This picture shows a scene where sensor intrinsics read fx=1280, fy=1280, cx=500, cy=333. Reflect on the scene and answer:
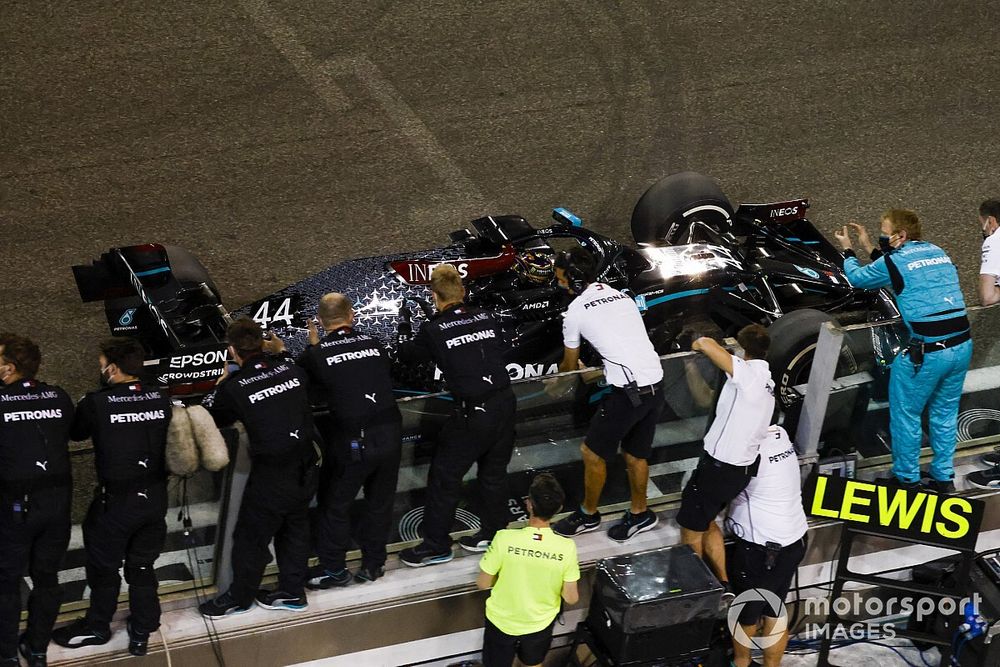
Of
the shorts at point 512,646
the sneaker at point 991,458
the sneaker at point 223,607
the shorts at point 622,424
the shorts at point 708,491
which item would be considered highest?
the shorts at point 622,424

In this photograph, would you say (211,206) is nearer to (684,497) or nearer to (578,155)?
(578,155)

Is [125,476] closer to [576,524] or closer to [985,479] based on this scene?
[576,524]

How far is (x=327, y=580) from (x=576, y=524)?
55.9 inches

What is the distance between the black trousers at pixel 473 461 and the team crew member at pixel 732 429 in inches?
40.4

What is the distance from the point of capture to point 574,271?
22.6 feet

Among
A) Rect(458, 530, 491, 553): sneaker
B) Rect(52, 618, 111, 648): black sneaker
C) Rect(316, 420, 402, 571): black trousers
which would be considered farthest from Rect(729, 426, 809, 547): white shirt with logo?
Rect(52, 618, 111, 648): black sneaker

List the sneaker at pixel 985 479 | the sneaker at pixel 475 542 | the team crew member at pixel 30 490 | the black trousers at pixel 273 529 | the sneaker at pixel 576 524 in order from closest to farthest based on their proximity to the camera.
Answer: the team crew member at pixel 30 490 < the black trousers at pixel 273 529 < the sneaker at pixel 475 542 < the sneaker at pixel 576 524 < the sneaker at pixel 985 479

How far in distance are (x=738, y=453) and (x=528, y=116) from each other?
22.0 ft

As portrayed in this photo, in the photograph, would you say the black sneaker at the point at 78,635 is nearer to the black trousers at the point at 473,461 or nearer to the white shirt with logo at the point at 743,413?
the black trousers at the point at 473,461

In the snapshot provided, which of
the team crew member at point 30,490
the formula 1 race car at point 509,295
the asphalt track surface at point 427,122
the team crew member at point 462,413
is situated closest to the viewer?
the team crew member at point 30,490

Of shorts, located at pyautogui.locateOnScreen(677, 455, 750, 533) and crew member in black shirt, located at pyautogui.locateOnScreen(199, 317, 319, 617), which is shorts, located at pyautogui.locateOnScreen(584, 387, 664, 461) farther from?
crew member in black shirt, located at pyautogui.locateOnScreen(199, 317, 319, 617)

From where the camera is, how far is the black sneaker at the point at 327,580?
6.61m

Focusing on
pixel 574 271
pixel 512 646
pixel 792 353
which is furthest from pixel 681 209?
pixel 512 646

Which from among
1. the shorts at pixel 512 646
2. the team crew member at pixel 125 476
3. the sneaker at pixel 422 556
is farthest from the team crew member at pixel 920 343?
the team crew member at pixel 125 476
